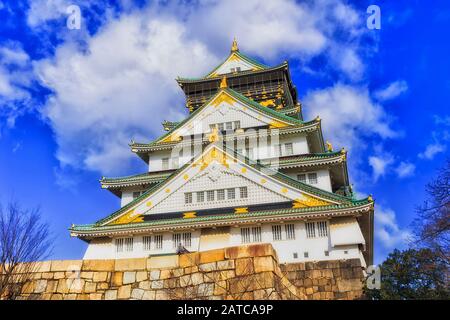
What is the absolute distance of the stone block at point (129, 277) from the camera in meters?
12.4

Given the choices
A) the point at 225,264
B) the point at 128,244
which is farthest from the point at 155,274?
the point at 128,244

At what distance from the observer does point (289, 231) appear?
25.0m

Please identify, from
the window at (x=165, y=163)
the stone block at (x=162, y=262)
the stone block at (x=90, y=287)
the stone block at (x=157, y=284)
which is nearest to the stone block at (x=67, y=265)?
the stone block at (x=90, y=287)

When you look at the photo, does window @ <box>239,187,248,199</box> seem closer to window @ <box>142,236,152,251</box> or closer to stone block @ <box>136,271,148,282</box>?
window @ <box>142,236,152,251</box>

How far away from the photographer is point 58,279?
1251 cm

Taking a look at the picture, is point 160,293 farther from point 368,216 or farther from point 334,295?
point 368,216

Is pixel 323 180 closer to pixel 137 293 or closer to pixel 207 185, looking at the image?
pixel 207 185

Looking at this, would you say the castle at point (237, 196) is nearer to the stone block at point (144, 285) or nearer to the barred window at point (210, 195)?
the barred window at point (210, 195)

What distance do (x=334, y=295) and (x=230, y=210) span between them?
792cm

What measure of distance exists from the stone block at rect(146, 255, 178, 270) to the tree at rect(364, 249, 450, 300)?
9.71 metres

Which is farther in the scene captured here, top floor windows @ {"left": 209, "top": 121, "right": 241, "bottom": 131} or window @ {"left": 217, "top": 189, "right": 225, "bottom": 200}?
top floor windows @ {"left": 209, "top": 121, "right": 241, "bottom": 131}

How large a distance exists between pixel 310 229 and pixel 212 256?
46.2 feet

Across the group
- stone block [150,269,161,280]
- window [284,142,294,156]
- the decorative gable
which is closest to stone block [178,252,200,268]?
stone block [150,269,161,280]

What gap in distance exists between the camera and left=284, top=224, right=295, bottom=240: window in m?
24.8
